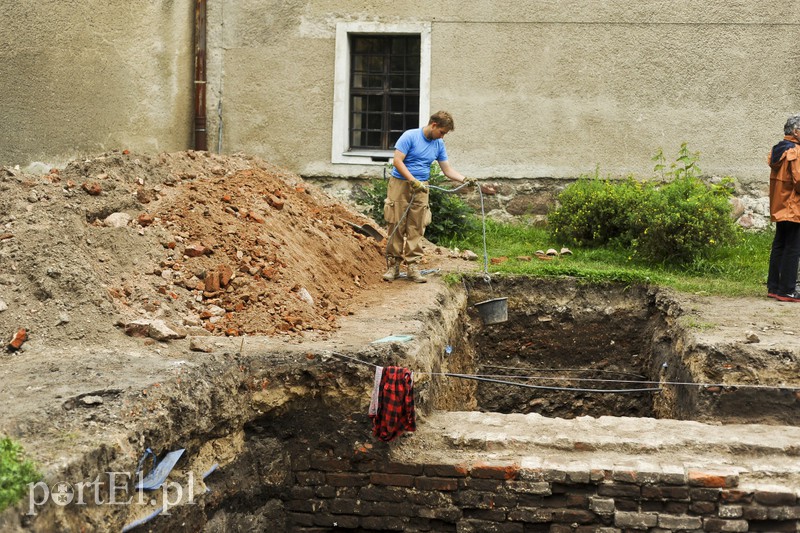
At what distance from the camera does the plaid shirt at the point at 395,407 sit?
19.4 feet

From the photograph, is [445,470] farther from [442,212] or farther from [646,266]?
[442,212]

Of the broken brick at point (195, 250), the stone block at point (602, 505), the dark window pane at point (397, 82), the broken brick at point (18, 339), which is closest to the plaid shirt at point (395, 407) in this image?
the stone block at point (602, 505)

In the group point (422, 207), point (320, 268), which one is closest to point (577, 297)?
point (422, 207)

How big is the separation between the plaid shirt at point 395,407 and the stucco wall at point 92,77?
A: 825 centimetres

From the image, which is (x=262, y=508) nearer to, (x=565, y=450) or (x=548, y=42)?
(x=565, y=450)

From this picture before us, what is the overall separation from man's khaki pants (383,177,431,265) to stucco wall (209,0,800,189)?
140 inches

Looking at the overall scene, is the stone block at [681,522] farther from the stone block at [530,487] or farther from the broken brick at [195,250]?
the broken brick at [195,250]

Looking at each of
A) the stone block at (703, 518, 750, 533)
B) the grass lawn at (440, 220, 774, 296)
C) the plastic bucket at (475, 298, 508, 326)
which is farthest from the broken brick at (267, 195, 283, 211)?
the stone block at (703, 518, 750, 533)

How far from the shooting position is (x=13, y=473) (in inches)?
152

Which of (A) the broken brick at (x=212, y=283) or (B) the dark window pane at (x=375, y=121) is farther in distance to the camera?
(B) the dark window pane at (x=375, y=121)

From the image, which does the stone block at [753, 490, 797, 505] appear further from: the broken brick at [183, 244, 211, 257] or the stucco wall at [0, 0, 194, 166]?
the stucco wall at [0, 0, 194, 166]

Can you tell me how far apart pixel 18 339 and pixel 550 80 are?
8682mm

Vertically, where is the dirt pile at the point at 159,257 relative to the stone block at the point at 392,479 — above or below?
above

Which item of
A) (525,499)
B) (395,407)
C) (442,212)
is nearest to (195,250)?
(395,407)
